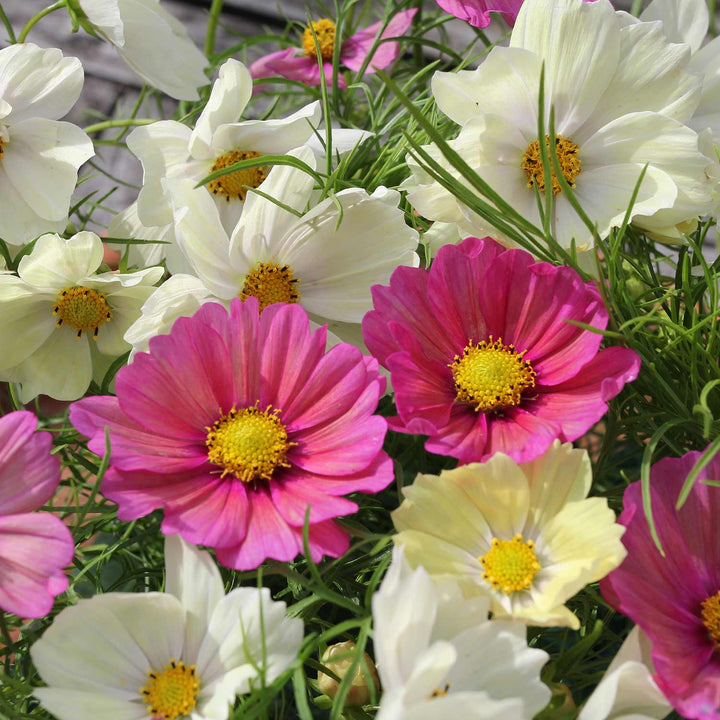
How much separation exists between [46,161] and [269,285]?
4.7 inches

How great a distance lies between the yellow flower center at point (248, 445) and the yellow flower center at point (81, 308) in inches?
4.1

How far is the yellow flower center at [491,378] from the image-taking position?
34 centimetres

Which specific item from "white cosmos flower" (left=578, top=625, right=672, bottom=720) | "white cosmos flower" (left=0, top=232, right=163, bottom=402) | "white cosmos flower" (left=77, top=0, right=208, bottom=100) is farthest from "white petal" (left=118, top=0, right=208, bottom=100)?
"white cosmos flower" (left=578, top=625, right=672, bottom=720)

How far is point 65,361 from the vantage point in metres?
0.41

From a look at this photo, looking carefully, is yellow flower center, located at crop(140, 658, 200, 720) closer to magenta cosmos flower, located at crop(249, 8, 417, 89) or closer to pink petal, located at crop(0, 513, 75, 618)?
pink petal, located at crop(0, 513, 75, 618)

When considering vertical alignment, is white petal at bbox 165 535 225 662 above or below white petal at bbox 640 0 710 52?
below

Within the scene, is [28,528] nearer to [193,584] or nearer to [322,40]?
[193,584]

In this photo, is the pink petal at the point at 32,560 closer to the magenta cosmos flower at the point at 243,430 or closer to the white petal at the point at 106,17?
the magenta cosmos flower at the point at 243,430

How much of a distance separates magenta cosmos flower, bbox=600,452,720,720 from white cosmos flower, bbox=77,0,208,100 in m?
0.28

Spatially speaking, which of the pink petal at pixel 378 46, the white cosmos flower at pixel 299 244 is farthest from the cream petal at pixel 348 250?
the pink petal at pixel 378 46

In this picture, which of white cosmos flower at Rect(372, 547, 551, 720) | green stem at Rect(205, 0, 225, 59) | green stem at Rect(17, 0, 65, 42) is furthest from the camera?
green stem at Rect(205, 0, 225, 59)

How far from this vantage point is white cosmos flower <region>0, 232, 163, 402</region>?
38 centimetres

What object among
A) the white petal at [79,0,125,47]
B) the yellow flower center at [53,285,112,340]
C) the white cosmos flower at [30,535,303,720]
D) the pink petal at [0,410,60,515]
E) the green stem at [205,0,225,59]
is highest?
the green stem at [205,0,225,59]

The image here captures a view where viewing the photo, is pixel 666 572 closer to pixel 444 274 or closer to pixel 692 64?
pixel 444 274
